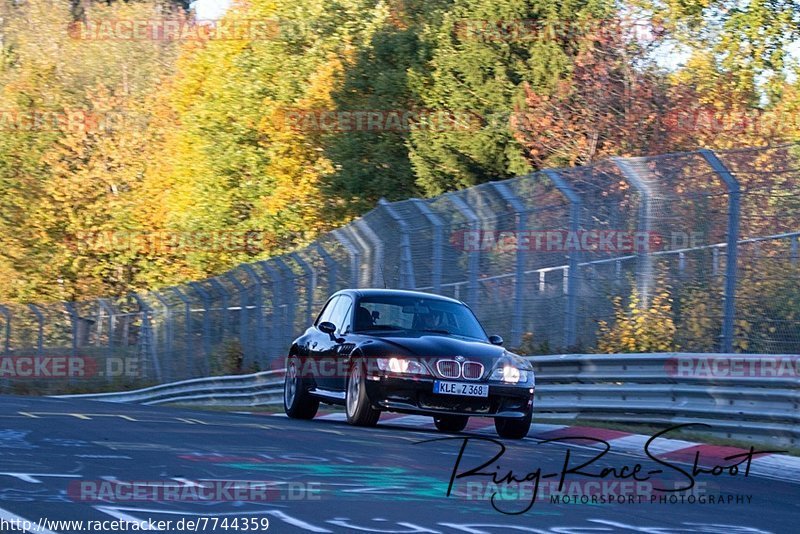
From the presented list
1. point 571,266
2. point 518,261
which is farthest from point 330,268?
point 571,266

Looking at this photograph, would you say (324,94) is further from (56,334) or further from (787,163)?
(787,163)

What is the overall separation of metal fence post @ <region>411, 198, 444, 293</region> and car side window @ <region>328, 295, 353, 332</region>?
12.8 ft

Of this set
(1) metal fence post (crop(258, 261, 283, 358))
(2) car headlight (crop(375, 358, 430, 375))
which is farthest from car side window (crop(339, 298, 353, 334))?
(1) metal fence post (crop(258, 261, 283, 358))

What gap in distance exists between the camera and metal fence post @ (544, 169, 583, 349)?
16.6 metres

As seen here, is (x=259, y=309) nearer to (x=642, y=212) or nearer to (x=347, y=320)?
(x=347, y=320)

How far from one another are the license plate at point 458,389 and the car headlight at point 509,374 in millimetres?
200

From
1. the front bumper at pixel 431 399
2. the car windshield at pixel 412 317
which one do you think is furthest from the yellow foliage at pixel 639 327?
the front bumper at pixel 431 399

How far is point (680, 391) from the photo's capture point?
14.1 m

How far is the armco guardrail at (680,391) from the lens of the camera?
12.5 meters

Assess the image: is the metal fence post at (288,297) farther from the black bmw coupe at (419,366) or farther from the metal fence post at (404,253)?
the black bmw coupe at (419,366)

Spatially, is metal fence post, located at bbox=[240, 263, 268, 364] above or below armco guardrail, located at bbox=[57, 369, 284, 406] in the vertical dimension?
above

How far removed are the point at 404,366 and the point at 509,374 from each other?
3.48 ft

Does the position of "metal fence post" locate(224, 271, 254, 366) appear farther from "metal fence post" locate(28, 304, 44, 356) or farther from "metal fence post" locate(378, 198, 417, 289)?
"metal fence post" locate(28, 304, 44, 356)

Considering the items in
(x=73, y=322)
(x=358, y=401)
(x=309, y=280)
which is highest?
(x=309, y=280)
